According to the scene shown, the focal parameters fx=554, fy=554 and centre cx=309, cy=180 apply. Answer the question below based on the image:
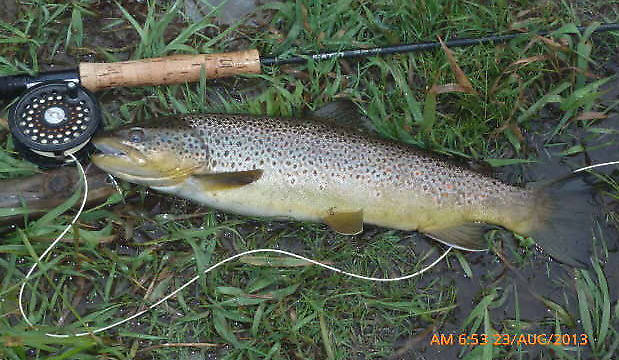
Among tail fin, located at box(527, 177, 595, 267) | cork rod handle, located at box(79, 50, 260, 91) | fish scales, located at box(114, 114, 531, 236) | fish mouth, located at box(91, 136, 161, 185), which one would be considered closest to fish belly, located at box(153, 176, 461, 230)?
fish scales, located at box(114, 114, 531, 236)

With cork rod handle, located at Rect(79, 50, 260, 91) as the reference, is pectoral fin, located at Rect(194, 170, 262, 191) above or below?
below

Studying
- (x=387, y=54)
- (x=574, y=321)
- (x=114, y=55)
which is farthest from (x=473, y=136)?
(x=114, y=55)

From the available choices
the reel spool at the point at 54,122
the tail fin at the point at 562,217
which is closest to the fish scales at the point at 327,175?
the tail fin at the point at 562,217

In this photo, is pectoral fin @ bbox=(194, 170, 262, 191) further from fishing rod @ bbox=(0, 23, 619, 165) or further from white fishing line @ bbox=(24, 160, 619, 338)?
fishing rod @ bbox=(0, 23, 619, 165)

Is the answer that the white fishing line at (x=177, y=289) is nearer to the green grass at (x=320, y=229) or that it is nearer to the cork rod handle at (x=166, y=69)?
the green grass at (x=320, y=229)

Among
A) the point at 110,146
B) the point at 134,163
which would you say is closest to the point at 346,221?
the point at 134,163

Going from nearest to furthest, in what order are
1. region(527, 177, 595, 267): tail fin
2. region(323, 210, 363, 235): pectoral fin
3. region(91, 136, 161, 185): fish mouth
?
region(91, 136, 161, 185): fish mouth < region(323, 210, 363, 235): pectoral fin < region(527, 177, 595, 267): tail fin

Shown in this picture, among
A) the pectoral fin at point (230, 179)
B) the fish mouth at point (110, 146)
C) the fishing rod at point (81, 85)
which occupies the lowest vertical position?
the pectoral fin at point (230, 179)
